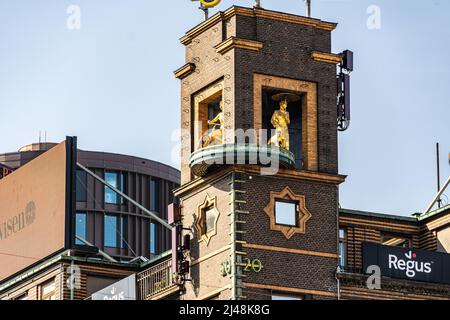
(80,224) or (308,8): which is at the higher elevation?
(80,224)

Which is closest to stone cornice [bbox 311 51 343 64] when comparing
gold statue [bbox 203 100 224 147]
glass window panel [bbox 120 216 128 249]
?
gold statue [bbox 203 100 224 147]

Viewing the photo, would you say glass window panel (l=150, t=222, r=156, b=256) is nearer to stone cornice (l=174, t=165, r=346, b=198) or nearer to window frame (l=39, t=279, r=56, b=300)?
window frame (l=39, t=279, r=56, b=300)

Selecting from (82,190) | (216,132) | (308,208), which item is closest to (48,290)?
(216,132)

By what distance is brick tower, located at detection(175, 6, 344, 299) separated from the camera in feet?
324

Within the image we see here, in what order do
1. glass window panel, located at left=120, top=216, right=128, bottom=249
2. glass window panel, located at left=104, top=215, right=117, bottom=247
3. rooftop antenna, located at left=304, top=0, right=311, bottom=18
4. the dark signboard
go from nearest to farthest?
the dark signboard
rooftop antenna, located at left=304, top=0, right=311, bottom=18
glass window panel, located at left=104, top=215, right=117, bottom=247
glass window panel, located at left=120, top=216, right=128, bottom=249

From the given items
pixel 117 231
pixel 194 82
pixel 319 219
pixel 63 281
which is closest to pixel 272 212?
pixel 319 219

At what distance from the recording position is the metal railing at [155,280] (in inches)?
4161

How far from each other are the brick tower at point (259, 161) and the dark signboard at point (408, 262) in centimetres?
315

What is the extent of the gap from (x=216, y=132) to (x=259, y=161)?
11.1 feet

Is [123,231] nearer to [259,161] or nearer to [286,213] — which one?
[286,213]

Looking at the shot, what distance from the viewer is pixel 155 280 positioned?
108m

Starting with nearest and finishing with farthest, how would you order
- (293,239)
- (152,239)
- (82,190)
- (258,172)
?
(258,172) → (293,239) → (82,190) → (152,239)

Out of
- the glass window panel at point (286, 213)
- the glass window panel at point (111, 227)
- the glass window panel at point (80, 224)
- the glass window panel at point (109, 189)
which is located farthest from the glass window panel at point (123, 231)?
the glass window panel at point (286, 213)

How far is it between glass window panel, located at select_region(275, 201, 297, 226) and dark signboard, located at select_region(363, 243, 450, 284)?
516 cm
